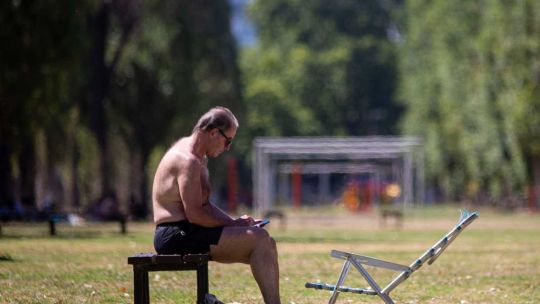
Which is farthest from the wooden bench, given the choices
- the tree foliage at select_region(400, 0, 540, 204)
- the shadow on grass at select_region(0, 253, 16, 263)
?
the tree foliage at select_region(400, 0, 540, 204)

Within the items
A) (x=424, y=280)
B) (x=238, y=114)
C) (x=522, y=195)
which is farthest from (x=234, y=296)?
(x=522, y=195)

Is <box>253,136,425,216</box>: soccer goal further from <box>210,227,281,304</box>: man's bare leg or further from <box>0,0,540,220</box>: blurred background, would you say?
<box>210,227,281,304</box>: man's bare leg

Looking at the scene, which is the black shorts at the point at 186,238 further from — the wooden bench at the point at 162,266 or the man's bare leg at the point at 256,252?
the wooden bench at the point at 162,266

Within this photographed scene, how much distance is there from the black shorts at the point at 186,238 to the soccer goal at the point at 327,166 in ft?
108

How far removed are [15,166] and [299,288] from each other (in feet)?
107

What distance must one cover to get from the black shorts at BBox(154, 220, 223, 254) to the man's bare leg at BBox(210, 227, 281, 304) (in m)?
0.06

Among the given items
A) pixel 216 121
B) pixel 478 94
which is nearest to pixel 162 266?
pixel 216 121

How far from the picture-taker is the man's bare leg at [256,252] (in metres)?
9.31

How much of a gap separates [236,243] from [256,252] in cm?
16

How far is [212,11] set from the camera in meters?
49.3

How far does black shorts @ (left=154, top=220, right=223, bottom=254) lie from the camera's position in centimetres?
940

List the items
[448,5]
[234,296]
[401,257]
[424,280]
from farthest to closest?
[448,5] < [401,257] < [424,280] < [234,296]

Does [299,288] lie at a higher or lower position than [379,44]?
lower

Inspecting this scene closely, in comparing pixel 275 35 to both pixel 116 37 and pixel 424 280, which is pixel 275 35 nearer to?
pixel 116 37
